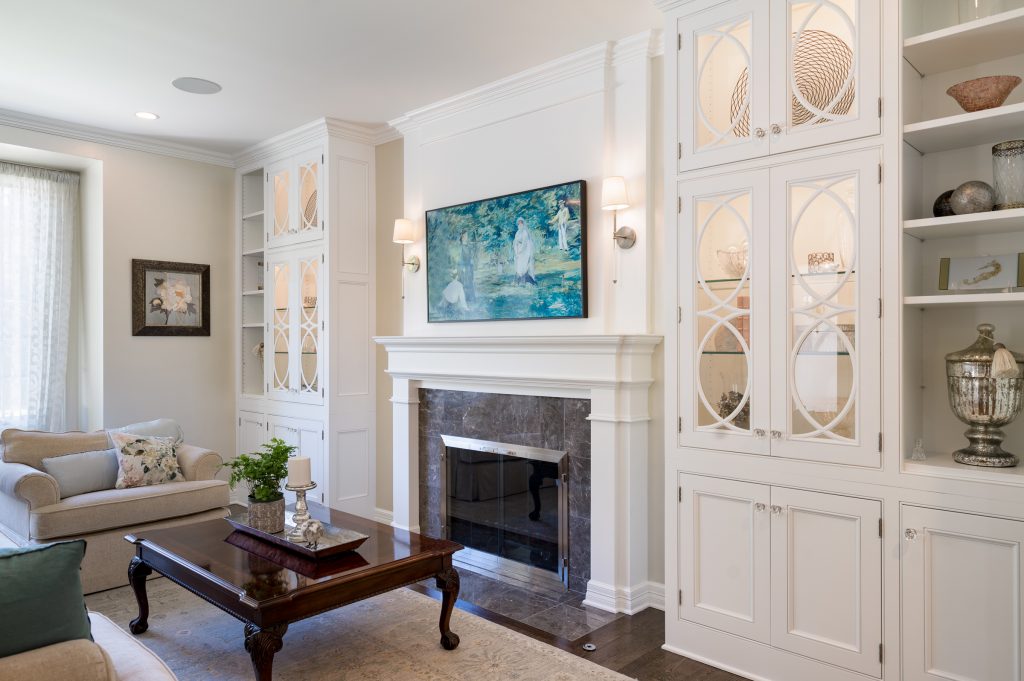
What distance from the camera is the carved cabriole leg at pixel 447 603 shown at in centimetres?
301

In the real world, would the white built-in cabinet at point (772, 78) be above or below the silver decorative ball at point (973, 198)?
above

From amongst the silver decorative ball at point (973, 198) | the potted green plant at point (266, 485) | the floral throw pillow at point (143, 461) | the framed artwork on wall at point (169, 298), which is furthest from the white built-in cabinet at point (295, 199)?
the silver decorative ball at point (973, 198)

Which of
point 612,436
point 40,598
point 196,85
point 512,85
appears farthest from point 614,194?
point 40,598

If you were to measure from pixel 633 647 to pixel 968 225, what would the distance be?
2146mm

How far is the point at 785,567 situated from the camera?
2.65 metres

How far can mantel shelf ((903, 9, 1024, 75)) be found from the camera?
223 cm

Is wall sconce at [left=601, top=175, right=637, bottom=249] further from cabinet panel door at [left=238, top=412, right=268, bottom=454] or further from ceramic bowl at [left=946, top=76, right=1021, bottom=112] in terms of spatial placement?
cabinet panel door at [left=238, top=412, right=268, bottom=454]

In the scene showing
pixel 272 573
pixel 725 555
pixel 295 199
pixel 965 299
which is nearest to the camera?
pixel 965 299

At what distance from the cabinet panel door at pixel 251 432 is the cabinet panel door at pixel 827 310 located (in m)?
4.24

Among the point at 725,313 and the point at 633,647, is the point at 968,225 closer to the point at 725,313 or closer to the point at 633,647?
the point at 725,313

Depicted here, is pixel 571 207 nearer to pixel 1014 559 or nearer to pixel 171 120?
pixel 1014 559

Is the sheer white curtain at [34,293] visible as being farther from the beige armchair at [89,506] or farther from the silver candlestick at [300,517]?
the silver candlestick at [300,517]

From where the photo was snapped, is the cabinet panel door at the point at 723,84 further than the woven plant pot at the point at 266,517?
No

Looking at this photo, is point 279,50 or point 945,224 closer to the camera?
point 945,224
